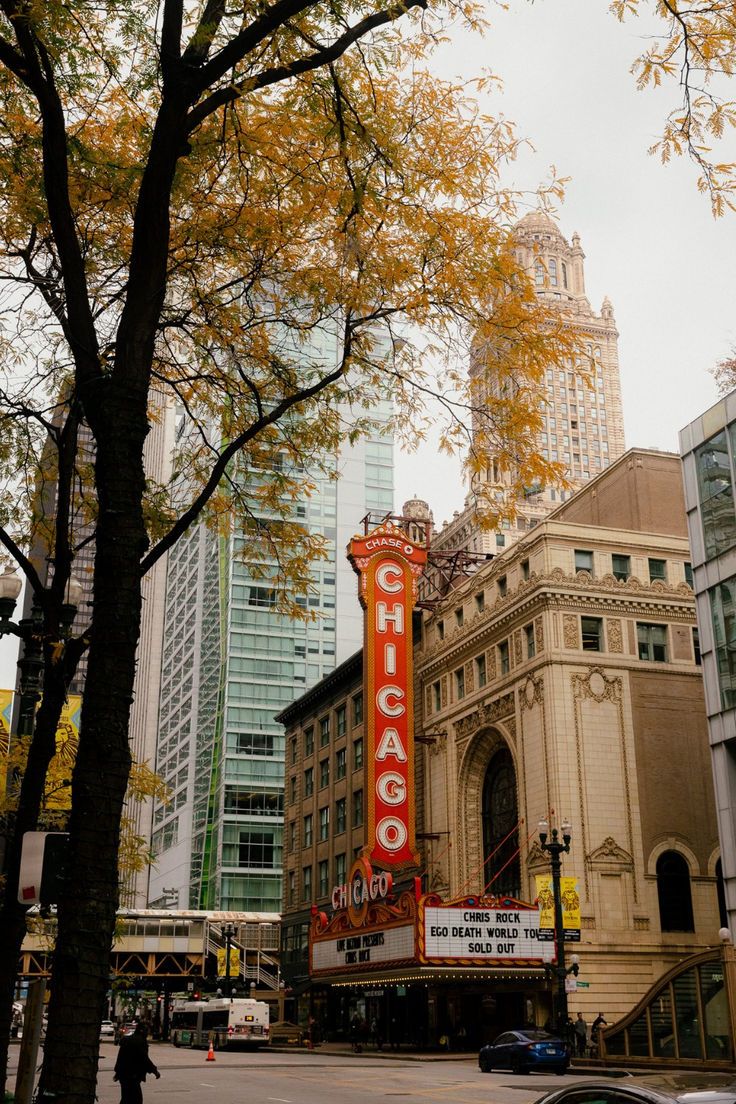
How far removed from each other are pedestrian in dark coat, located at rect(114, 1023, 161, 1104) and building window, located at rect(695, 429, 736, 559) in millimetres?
26721

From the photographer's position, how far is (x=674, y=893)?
48.4 meters

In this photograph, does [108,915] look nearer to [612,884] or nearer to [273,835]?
[612,884]

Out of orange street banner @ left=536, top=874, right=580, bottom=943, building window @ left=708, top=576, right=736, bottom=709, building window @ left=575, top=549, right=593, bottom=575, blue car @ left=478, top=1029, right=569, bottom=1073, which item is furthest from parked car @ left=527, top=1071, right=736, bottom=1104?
building window @ left=575, top=549, right=593, bottom=575

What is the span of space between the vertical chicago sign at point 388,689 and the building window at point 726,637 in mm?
20918

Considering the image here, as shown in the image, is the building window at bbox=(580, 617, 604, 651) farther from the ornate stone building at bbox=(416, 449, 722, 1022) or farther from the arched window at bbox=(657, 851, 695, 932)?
the arched window at bbox=(657, 851, 695, 932)

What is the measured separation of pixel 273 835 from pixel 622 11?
103 meters

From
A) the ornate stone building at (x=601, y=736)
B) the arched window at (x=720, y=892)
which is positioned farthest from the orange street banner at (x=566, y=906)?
the arched window at (x=720, y=892)

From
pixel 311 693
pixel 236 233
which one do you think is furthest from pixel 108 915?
pixel 311 693

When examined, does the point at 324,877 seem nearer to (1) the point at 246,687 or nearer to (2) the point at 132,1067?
(1) the point at 246,687

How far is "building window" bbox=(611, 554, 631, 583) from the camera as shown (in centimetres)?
5216

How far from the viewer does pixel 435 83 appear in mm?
12625

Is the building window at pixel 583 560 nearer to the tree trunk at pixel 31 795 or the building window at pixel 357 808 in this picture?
the building window at pixel 357 808

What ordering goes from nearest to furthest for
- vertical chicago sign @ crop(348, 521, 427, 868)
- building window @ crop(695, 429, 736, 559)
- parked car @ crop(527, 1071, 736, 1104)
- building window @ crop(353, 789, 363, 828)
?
1. parked car @ crop(527, 1071, 736, 1104)
2. building window @ crop(695, 429, 736, 559)
3. vertical chicago sign @ crop(348, 521, 427, 868)
4. building window @ crop(353, 789, 363, 828)

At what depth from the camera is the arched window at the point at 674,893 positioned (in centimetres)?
4784
